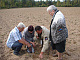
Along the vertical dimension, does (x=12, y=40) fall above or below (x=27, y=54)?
above

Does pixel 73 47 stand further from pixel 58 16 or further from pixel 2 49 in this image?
pixel 2 49

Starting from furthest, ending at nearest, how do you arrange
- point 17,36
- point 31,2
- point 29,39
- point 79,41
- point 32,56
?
point 31,2 < point 79,41 < point 29,39 < point 32,56 < point 17,36

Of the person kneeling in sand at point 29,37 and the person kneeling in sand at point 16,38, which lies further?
Answer: the person kneeling in sand at point 29,37

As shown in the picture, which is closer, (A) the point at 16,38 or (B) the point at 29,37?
(A) the point at 16,38

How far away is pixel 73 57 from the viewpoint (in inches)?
119

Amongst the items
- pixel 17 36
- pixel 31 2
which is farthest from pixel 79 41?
pixel 31 2

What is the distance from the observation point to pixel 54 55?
10.0 feet

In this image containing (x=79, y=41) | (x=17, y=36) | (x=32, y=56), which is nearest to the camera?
(x=17, y=36)

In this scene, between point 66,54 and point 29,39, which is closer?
point 66,54

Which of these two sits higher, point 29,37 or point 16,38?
point 16,38

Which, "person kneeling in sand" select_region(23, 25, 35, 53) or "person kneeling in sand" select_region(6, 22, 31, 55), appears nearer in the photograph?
"person kneeling in sand" select_region(6, 22, 31, 55)

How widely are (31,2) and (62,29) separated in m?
57.7

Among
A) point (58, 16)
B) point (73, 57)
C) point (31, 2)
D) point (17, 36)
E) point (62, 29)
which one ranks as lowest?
point (73, 57)

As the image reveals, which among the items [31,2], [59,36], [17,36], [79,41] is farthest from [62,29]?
[31,2]
